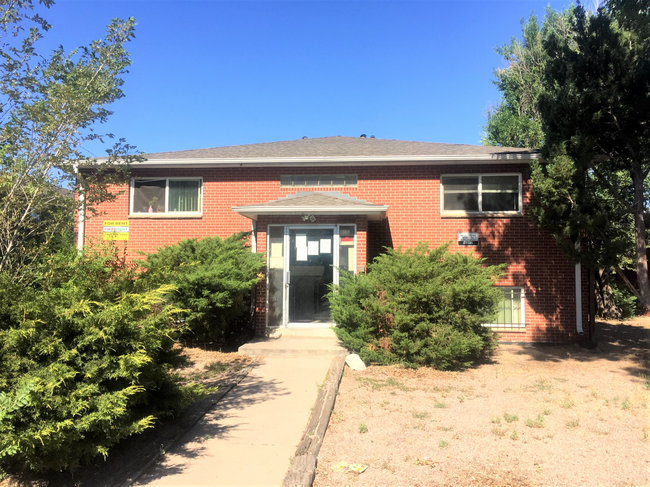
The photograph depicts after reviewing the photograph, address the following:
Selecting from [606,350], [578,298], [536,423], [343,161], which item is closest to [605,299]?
[578,298]

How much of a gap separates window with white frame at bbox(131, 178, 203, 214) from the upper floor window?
2.12m

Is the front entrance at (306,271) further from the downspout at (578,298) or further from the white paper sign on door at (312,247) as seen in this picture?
the downspout at (578,298)

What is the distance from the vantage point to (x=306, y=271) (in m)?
9.10

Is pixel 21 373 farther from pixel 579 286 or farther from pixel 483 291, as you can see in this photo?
pixel 579 286

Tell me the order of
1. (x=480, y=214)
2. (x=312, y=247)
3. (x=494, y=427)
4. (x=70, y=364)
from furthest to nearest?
(x=480, y=214)
(x=312, y=247)
(x=494, y=427)
(x=70, y=364)

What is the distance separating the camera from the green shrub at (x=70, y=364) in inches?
123

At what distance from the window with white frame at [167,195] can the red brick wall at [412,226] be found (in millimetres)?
181

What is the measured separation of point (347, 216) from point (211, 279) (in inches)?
116

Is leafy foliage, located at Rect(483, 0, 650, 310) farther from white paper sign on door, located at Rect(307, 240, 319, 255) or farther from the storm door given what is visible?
white paper sign on door, located at Rect(307, 240, 319, 255)

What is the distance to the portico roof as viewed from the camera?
28.3 ft

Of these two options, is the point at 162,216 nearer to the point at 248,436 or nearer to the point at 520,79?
the point at 248,436

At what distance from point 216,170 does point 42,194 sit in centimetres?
672

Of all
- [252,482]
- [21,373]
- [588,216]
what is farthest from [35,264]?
[588,216]

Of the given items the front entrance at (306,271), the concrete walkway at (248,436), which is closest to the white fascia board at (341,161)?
the front entrance at (306,271)
